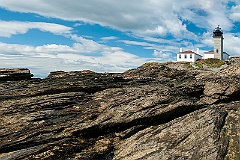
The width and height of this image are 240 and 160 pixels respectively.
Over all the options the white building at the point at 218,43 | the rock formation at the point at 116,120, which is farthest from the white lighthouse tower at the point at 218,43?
the rock formation at the point at 116,120

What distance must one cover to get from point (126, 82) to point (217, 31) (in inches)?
6765

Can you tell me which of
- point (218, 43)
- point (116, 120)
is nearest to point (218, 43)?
point (218, 43)

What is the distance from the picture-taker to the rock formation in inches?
667

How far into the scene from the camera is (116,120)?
1980 cm

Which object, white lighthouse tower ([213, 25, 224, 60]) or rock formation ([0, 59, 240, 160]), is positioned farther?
white lighthouse tower ([213, 25, 224, 60])

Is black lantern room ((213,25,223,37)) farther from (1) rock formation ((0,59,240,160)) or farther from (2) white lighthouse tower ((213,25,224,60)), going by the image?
(1) rock formation ((0,59,240,160))

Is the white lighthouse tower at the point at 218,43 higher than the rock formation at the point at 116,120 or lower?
higher

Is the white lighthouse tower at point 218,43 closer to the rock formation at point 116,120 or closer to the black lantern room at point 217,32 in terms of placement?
the black lantern room at point 217,32

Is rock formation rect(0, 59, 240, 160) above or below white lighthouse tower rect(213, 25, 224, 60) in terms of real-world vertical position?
below

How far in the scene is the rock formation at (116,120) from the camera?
55.6ft

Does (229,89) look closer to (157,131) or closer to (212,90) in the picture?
(212,90)

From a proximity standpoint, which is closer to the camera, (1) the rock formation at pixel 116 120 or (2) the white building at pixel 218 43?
(1) the rock formation at pixel 116 120

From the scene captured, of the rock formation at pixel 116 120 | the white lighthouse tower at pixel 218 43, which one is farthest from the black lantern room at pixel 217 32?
the rock formation at pixel 116 120

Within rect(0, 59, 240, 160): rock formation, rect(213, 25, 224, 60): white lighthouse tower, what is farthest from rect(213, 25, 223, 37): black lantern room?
rect(0, 59, 240, 160): rock formation
